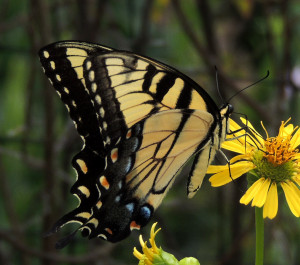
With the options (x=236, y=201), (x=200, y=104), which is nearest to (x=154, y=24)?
(x=236, y=201)

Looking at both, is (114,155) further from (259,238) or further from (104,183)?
(259,238)

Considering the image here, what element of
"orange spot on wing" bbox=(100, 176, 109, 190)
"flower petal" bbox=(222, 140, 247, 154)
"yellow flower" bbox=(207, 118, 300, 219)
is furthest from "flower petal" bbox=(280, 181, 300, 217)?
"orange spot on wing" bbox=(100, 176, 109, 190)

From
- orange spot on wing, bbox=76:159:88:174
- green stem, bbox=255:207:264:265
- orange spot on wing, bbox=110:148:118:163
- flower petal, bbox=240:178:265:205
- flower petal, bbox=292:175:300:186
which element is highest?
orange spot on wing, bbox=110:148:118:163

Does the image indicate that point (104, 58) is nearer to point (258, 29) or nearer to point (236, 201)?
point (236, 201)

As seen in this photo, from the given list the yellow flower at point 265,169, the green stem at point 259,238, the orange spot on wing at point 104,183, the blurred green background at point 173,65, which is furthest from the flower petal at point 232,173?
the blurred green background at point 173,65

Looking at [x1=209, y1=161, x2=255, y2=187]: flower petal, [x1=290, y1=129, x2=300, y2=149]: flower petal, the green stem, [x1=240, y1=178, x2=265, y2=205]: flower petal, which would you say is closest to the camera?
the green stem

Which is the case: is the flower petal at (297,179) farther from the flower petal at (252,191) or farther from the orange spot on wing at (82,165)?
the orange spot on wing at (82,165)

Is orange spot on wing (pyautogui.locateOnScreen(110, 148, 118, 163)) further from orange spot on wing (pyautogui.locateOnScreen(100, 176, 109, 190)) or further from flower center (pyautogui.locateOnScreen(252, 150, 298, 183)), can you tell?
flower center (pyautogui.locateOnScreen(252, 150, 298, 183))
